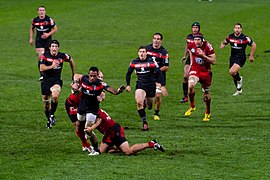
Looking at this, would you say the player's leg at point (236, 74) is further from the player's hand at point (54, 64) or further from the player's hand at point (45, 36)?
the player's hand at point (54, 64)

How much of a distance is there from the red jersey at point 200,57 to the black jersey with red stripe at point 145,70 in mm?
1560

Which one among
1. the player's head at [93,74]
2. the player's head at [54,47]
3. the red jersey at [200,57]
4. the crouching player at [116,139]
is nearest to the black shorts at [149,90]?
the red jersey at [200,57]

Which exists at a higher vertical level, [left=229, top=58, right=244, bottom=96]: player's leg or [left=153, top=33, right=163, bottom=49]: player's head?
[left=153, top=33, right=163, bottom=49]: player's head

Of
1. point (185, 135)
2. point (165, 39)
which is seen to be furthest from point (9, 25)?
point (185, 135)

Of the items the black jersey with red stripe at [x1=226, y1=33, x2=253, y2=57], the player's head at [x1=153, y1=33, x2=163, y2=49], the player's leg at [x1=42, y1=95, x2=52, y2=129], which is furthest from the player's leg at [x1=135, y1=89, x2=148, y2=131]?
the black jersey with red stripe at [x1=226, y1=33, x2=253, y2=57]

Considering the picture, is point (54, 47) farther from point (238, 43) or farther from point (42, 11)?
point (42, 11)

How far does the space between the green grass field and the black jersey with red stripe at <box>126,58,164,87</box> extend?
4.02 feet

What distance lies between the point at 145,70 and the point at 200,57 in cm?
194

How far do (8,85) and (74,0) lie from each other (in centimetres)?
2827

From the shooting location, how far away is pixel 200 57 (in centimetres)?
2358

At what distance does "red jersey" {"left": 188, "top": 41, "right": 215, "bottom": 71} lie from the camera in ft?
77.8

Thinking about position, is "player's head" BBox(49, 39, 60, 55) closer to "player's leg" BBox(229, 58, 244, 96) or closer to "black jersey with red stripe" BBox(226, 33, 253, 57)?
"black jersey with red stripe" BBox(226, 33, 253, 57)

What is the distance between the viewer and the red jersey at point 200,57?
2370 cm

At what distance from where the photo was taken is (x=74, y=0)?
5719cm
